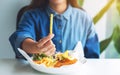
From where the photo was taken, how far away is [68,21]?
51.3 inches

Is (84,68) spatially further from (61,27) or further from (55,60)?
(61,27)

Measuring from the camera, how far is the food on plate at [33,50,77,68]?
1.05 metres

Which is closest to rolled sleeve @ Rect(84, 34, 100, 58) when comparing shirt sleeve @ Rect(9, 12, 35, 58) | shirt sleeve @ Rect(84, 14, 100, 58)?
shirt sleeve @ Rect(84, 14, 100, 58)

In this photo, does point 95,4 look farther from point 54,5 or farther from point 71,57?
point 71,57

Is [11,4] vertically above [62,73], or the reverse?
[11,4]

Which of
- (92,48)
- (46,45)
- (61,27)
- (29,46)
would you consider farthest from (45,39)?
(92,48)

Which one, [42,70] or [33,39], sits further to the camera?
[33,39]

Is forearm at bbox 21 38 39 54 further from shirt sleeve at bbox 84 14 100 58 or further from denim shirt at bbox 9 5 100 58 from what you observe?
shirt sleeve at bbox 84 14 100 58

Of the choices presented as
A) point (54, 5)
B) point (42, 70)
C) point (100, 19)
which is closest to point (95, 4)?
point (100, 19)

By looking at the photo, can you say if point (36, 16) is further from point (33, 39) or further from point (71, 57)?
point (71, 57)

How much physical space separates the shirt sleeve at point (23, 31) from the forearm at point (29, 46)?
31 mm

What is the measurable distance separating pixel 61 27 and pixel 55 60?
0.26m

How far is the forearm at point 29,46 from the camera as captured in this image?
1.14 m

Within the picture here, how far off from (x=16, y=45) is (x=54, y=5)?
0.84 feet
